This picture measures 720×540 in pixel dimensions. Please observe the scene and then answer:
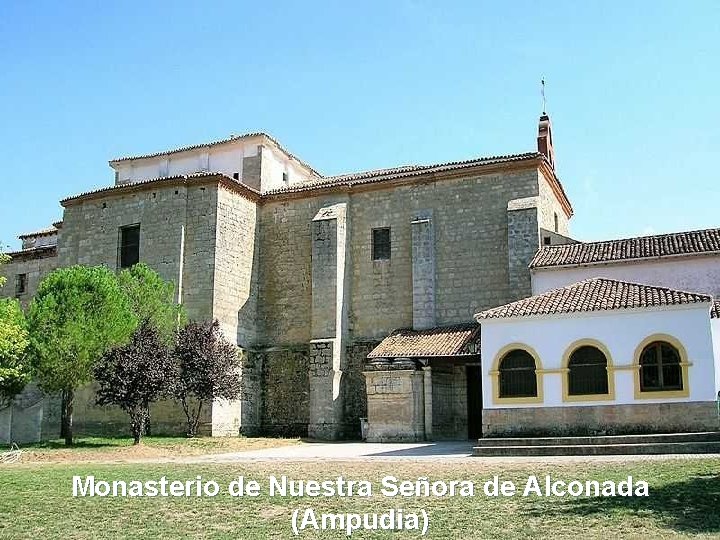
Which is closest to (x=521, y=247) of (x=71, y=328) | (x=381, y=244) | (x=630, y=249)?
(x=630, y=249)

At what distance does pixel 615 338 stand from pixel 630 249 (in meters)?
8.43

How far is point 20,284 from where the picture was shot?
35500 millimetres

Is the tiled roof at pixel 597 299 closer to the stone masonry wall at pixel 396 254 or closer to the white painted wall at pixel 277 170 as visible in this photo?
the stone masonry wall at pixel 396 254

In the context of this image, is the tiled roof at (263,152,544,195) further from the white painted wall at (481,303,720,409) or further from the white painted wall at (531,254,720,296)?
the white painted wall at (481,303,720,409)

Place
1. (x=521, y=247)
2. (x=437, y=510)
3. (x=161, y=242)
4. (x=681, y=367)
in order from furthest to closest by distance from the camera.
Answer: (x=161, y=242), (x=521, y=247), (x=681, y=367), (x=437, y=510)

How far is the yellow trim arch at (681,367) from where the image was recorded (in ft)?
56.8

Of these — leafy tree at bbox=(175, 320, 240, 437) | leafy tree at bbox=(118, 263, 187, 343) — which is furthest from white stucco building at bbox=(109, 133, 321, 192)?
leafy tree at bbox=(175, 320, 240, 437)

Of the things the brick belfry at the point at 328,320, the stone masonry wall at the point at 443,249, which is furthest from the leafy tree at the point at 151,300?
the stone masonry wall at the point at 443,249

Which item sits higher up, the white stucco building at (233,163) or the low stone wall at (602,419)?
the white stucco building at (233,163)

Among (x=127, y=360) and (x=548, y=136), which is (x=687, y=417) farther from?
(x=548, y=136)

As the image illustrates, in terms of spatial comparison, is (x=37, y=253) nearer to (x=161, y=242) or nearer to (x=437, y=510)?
(x=161, y=242)

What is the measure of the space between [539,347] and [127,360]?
1131 centimetres

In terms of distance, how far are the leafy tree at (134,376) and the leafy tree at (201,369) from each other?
2039mm

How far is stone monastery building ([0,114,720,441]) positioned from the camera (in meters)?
24.8
